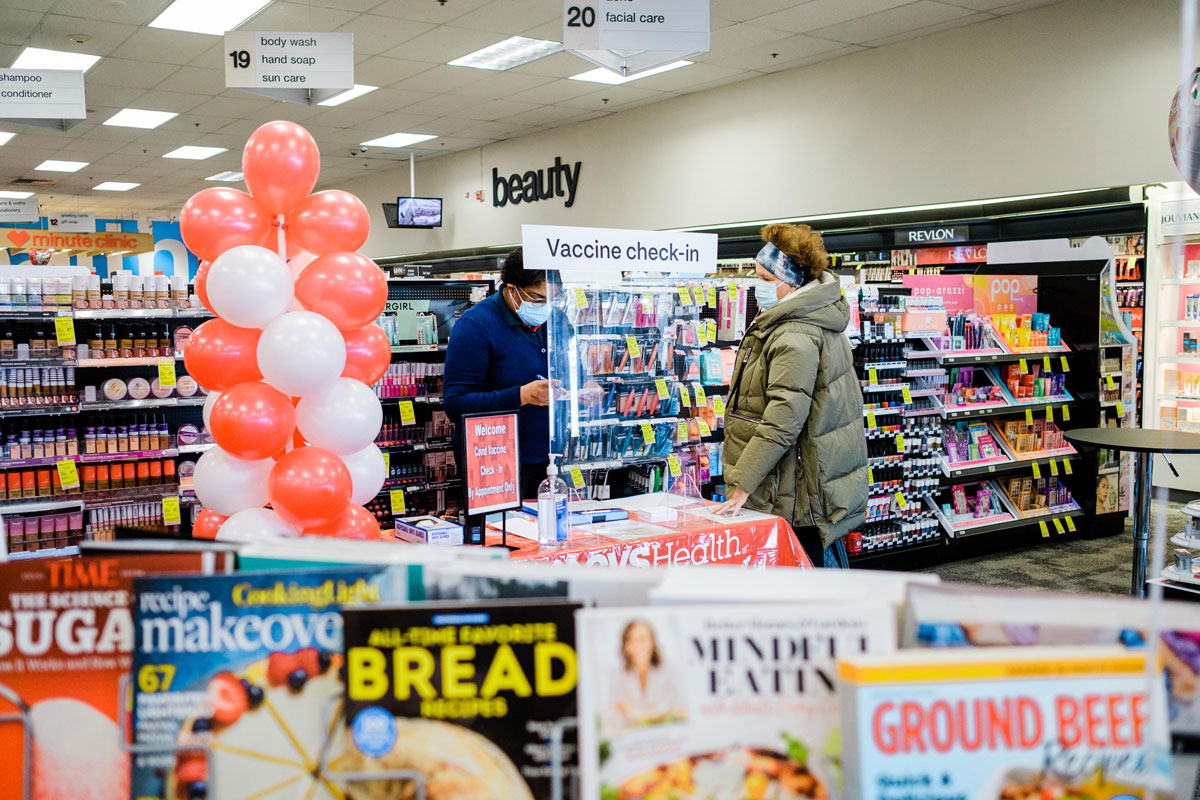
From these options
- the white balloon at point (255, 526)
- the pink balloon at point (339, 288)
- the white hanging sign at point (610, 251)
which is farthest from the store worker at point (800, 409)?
the white balloon at point (255, 526)

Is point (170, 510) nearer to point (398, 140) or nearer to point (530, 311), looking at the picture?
point (530, 311)

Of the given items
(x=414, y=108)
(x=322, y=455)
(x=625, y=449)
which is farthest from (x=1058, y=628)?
(x=414, y=108)

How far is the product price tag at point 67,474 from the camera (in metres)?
5.18

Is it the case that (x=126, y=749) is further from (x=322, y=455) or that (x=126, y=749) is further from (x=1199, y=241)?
(x=1199, y=241)

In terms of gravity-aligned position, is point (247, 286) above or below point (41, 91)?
below

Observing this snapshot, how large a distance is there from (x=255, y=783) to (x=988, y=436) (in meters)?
6.73

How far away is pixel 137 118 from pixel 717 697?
1290cm

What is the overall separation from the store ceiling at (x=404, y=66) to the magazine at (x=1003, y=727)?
7441mm

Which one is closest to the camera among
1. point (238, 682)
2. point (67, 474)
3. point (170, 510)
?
point (238, 682)

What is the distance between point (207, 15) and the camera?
770cm

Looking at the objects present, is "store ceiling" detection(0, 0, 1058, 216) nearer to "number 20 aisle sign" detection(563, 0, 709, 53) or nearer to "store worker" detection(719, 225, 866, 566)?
"number 20 aisle sign" detection(563, 0, 709, 53)

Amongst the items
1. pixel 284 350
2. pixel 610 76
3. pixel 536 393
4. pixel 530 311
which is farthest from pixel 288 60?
pixel 610 76

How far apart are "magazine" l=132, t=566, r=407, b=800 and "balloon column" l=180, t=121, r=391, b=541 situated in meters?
1.63

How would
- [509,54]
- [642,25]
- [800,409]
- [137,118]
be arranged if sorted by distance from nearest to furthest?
[800,409] → [642,25] → [509,54] → [137,118]
